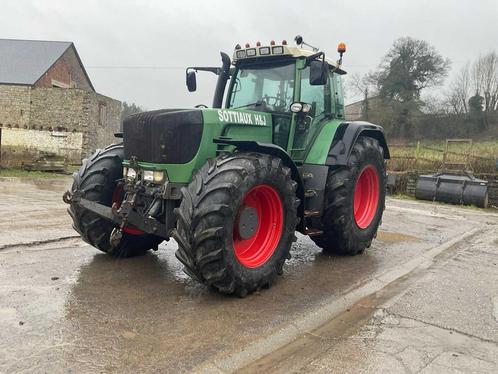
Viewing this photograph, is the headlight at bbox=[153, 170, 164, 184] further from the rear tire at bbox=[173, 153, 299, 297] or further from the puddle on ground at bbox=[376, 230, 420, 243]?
the puddle on ground at bbox=[376, 230, 420, 243]

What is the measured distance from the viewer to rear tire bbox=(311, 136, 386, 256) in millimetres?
5125

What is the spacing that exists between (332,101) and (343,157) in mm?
966

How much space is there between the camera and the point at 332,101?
5.78 m

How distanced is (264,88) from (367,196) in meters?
2.22

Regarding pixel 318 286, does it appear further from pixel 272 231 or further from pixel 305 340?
pixel 305 340

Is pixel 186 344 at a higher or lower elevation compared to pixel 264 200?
lower

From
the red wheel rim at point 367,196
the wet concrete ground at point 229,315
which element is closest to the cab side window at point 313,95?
the red wheel rim at point 367,196

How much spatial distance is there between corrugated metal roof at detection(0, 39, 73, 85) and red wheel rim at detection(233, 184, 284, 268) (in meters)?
23.0

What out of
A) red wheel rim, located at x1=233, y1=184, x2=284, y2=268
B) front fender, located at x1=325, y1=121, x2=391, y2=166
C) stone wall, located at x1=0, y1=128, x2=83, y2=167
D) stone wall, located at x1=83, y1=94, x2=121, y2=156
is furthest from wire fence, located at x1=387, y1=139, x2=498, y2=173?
stone wall, located at x1=0, y1=128, x2=83, y2=167

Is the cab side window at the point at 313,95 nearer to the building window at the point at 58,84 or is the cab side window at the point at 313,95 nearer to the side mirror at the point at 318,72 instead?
the side mirror at the point at 318,72

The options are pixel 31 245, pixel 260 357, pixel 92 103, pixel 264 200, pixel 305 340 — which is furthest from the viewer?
pixel 92 103

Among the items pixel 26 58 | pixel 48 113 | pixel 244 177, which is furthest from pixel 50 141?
pixel 244 177

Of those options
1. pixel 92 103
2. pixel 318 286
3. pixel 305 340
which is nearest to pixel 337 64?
pixel 318 286

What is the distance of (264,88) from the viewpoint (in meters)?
5.27
